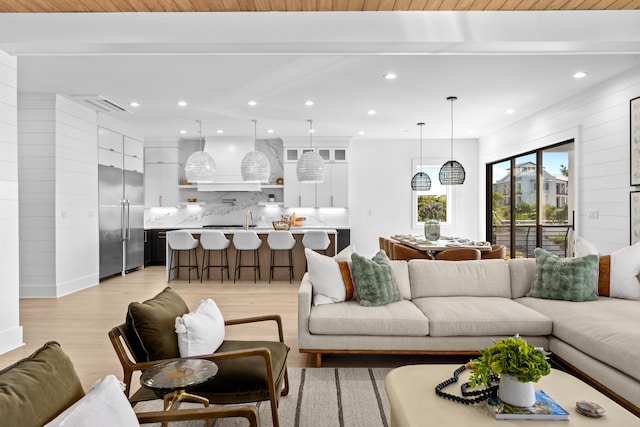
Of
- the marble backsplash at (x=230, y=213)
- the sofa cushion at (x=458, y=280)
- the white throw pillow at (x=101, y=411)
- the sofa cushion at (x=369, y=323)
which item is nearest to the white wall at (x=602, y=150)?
the sofa cushion at (x=458, y=280)

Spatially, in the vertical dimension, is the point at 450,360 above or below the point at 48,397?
below

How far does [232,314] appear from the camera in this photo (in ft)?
16.2

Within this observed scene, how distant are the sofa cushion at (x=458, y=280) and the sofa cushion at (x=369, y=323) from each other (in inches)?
23.4

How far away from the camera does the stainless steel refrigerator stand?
23.9 feet

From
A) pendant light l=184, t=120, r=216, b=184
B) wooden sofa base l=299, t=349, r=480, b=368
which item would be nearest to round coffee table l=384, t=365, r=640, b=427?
wooden sofa base l=299, t=349, r=480, b=368

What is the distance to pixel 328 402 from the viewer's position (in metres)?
2.77

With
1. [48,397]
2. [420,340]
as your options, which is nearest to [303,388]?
[420,340]

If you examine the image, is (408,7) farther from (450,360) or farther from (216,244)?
(216,244)

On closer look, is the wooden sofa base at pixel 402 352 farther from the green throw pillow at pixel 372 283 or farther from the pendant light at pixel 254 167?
the pendant light at pixel 254 167

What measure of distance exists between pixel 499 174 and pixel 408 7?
6.11 m

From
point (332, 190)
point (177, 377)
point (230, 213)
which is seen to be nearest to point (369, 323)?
point (177, 377)

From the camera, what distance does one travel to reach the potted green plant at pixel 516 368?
5.82 ft

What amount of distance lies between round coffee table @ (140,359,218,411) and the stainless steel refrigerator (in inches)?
236

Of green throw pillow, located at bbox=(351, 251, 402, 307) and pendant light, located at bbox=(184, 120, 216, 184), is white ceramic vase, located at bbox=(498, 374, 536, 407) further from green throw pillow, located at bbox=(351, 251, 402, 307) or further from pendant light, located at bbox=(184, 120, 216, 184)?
pendant light, located at bbox=(184, 120, 216, 184)
